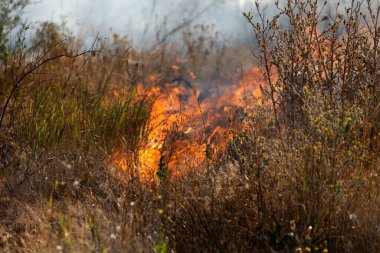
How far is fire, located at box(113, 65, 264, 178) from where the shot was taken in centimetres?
429

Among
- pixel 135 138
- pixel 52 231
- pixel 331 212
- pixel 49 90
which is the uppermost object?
pixel 49 90

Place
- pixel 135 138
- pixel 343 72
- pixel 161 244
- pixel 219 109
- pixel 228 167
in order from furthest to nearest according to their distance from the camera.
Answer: pixel 219 109 → pixel 135 138 → pixel 343 72 → pixel 228 167 → pixel 161 244

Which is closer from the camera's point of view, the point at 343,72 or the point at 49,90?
the point at 343,72

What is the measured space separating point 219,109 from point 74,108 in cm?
445

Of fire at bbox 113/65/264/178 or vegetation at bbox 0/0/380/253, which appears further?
fire at bbox 113/65/264/178

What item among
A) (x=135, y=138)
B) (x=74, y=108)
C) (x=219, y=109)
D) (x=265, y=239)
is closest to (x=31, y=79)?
(x=74, y=108)

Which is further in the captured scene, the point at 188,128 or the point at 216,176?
the point at 188,128

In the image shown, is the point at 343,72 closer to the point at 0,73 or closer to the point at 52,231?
the point at 52,231

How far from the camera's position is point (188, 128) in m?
5.41

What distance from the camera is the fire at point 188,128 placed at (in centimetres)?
429

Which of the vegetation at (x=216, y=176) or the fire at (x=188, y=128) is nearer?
the vegetation at (x=216, y=176)

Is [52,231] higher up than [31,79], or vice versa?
[31,79]

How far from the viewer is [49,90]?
5375 millimetres

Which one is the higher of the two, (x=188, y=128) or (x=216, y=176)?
(x=188, y=128)
